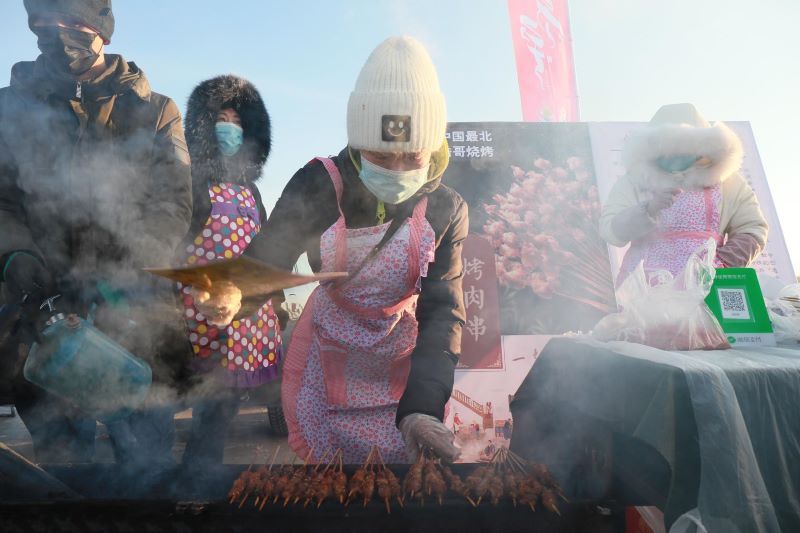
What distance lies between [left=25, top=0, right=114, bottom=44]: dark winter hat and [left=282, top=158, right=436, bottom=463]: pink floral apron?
138cm

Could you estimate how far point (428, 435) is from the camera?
1.75 m

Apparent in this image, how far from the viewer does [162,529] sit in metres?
1.62

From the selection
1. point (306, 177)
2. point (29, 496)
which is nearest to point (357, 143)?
point (306, 177)

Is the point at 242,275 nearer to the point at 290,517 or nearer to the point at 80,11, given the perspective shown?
the point at 290,517

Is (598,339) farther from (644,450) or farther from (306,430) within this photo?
(306,430)

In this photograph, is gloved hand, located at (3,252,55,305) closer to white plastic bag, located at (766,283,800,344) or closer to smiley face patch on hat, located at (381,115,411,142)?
smiley face patch on hat, located at (381,115,411,142)

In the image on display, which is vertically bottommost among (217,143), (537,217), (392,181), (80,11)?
(392,181)

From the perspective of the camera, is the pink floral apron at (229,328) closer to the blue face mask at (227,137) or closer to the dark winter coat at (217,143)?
the dark winter coat at (217,143)

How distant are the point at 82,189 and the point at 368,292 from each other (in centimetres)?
166

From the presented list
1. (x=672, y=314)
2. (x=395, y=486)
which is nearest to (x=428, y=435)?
(x=395, y=486)

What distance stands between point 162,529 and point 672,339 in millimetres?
2357

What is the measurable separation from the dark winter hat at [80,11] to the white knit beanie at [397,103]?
1.50m

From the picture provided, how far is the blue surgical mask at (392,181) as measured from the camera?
6.28ft

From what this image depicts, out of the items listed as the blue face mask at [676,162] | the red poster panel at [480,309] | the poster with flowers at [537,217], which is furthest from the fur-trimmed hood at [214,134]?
the blue face mask at [676,162]
